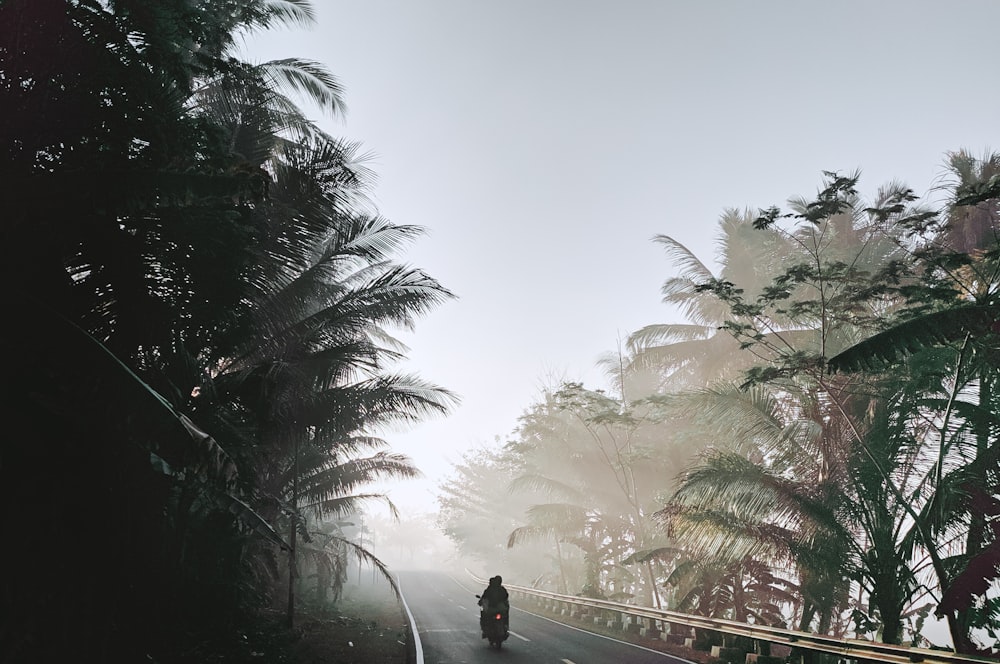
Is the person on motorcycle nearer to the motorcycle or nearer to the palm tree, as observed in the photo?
the motorcycle

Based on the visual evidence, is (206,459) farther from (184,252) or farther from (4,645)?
(184,252)

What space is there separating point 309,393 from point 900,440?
38.1 ft

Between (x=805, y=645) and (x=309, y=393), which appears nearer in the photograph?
(x=805, y=645)

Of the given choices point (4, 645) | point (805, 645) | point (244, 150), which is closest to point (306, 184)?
point (244, 150)

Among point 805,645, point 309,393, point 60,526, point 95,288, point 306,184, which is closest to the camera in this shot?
point 60,526

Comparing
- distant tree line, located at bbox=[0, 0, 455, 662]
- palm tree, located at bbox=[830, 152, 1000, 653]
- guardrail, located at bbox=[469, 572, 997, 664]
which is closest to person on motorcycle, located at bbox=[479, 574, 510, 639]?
guardrail, located at bbox=[469, 572, 997, 664]

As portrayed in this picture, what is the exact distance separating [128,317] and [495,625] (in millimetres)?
9409

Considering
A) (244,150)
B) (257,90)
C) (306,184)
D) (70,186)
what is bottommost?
(70,186)

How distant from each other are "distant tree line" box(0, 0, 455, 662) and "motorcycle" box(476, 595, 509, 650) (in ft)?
16.0

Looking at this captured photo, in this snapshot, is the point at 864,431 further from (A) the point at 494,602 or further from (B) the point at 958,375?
(A) the point at 494,602

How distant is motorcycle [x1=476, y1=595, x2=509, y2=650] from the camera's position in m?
11.6

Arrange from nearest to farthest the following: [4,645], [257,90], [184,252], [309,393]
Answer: [4,645] < [184,252] < [257,90] < [309,393]

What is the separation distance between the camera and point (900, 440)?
10617 millimetres

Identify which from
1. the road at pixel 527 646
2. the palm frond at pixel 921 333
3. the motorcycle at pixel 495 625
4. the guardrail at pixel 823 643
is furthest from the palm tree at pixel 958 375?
the motorcycle at pixel 495 625
